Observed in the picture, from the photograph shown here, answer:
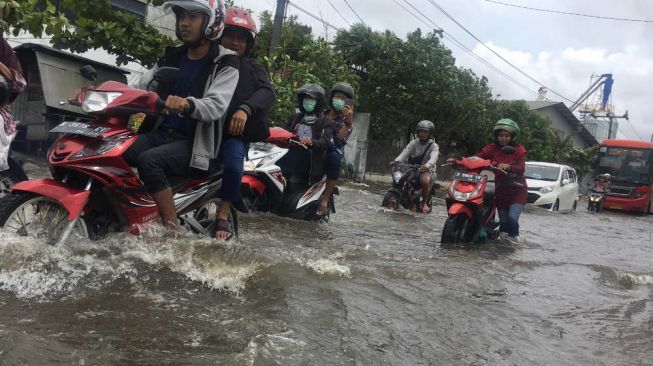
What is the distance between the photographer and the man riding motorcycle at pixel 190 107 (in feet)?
11.2

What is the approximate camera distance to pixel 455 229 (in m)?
6.60

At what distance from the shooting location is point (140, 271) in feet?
11.2

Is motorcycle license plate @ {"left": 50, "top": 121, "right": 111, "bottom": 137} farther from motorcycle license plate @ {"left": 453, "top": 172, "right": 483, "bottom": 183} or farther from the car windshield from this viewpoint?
the car windshield

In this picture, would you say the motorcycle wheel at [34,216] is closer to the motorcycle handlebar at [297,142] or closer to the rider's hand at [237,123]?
the rider's hand at [237,123]

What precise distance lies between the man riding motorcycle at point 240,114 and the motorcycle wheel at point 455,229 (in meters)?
3.09

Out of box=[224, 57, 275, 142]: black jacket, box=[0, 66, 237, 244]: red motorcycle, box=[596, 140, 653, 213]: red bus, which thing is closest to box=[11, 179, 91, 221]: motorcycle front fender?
box=[0, 66, 237, 244]: red motorcycle

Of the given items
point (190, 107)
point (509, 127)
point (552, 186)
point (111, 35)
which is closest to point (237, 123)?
point (190, 107)

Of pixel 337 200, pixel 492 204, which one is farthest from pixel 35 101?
pixel 492 204

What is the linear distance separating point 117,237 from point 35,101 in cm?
1100

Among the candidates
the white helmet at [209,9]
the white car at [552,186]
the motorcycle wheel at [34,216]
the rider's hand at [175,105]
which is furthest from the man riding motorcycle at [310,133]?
the white car at [552,186]

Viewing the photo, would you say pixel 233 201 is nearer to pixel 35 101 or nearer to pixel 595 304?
pixel 595 304

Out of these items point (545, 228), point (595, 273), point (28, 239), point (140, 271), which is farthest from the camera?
point (545, 228)

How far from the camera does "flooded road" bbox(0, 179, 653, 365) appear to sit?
2463 millimetres

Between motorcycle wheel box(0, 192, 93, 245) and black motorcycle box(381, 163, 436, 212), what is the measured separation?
6863 mm
